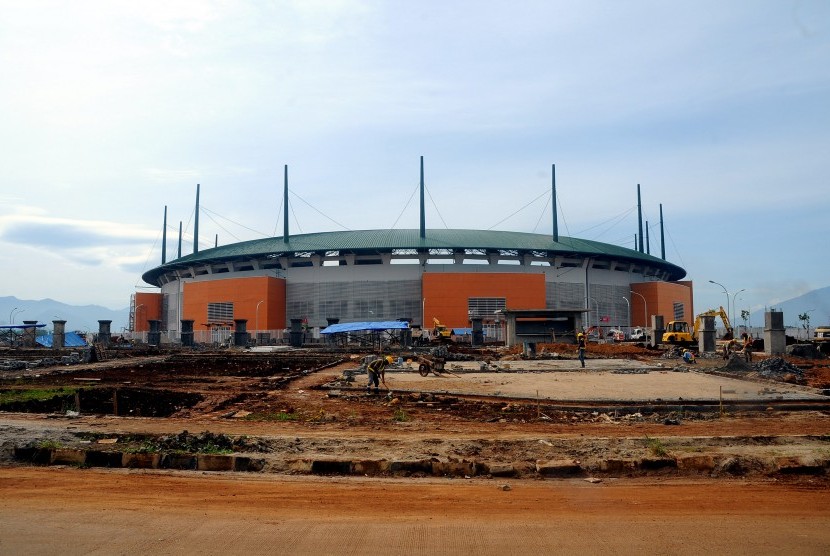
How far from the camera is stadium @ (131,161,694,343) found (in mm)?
68688

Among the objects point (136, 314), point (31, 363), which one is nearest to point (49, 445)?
point (31, 363)

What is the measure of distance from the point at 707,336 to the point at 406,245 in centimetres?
4001

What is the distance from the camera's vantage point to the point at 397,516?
6.17 meters

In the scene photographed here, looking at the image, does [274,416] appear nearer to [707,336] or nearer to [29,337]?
[707,336]

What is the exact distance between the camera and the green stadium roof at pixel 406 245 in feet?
234

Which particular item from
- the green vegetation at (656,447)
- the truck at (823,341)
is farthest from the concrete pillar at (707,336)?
the green vegetation at (656,447)

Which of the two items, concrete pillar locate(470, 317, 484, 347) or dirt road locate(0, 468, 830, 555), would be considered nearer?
dirt road locate(0, 468, 830, 555)

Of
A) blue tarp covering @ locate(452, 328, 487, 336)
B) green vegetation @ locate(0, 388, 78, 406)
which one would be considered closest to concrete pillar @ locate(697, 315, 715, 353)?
blue tarp covering @ locate(452, 328, 487, 336)

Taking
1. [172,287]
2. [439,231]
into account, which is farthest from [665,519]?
[172,287]

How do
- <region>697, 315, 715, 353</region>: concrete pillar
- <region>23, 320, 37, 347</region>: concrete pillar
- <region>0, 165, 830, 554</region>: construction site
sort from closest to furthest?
<region>0, 165, 830, 554</region>: construction site → <region>697, 315, 715, 353</region>: concrete pillar → <region>23, 320, 37, 347</region>: concrete pillar

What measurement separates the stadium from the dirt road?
58050 millimetres

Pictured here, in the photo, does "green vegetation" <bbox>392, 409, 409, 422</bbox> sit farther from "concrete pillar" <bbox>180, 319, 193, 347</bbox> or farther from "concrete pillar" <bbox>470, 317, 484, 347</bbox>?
"concrete pillar" <bbox>180, 319, 193, 347</bbox>

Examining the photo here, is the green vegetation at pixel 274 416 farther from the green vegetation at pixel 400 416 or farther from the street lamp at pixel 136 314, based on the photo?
the street lamp at pixel 136 314

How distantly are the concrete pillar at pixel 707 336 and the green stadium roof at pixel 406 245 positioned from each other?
3622cm
